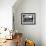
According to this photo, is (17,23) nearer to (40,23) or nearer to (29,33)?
(29,33)

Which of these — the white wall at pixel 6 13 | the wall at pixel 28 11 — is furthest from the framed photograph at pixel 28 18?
the white wall at pixel 6 13

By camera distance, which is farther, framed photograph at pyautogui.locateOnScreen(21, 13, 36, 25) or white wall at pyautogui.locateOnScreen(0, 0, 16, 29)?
framed photograph at pyautogui.locateOnScreen(21, 13, 36, 25)

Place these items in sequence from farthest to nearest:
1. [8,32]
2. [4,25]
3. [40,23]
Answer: [40,23]
[4,25]
[8,32]

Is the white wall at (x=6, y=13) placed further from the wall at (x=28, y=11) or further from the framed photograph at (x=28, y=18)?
the framed photograph at (x=28, y=18)

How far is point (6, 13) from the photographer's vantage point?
4625 millimetres

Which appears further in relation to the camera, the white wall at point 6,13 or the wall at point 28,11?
the wall at point 28,11

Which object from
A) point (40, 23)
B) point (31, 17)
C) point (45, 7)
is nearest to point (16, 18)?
point (31, 17)

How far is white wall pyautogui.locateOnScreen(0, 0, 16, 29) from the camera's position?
4555 millimetres

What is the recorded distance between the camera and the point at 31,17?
5801mm

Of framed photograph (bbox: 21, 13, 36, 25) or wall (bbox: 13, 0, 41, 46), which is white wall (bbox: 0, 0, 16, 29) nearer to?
wall (bbox: 13, 0, 41, 46)

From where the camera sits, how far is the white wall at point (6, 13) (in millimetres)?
4555

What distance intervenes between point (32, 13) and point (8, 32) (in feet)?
7.01

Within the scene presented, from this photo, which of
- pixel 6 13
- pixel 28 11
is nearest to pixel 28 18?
pixel 28 11

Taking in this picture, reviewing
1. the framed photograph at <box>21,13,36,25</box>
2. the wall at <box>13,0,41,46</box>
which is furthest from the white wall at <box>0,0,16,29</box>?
the framed photograph at <box>21,13,36,25</box>
